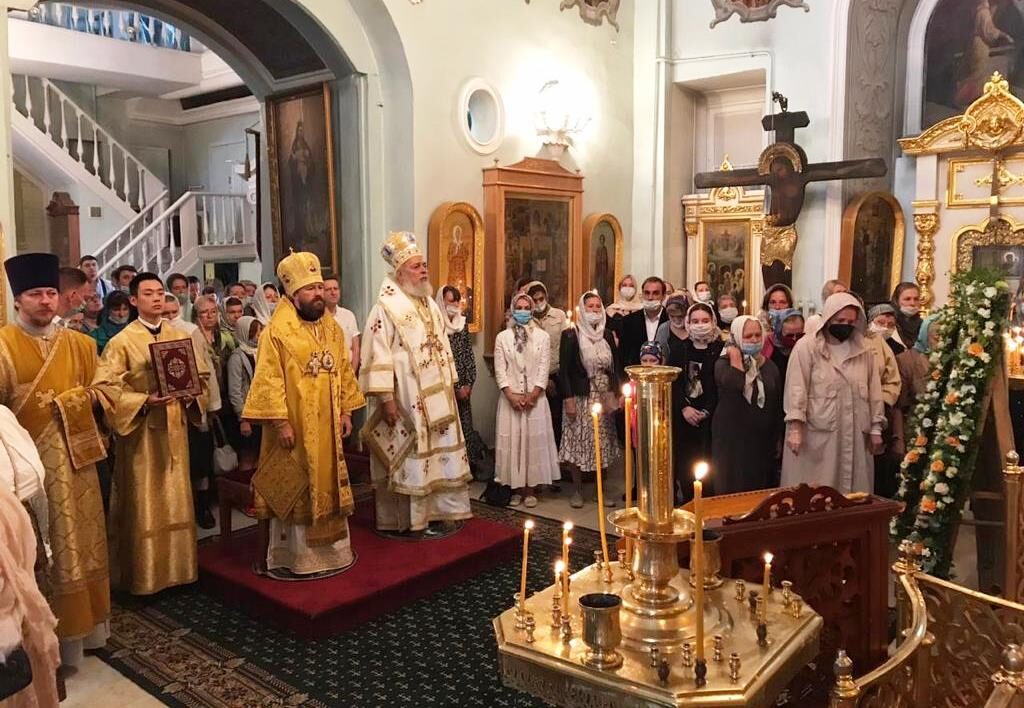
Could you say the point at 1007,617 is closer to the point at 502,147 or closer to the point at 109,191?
the point at 502,147

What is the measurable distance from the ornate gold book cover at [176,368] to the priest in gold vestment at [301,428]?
1.19ft

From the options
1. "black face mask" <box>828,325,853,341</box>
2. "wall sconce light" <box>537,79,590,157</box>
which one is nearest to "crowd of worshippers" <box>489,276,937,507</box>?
"black face mask" <box>828,325,853,341</box>

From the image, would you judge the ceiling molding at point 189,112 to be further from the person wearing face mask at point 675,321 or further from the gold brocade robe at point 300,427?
the gold brocade robe at point 300,427

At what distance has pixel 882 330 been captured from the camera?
6426 millimetres

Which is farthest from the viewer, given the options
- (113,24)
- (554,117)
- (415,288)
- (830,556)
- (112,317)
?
(113,24)

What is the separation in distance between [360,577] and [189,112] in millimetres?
13739

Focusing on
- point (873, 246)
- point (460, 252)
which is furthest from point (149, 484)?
point (873, 246)

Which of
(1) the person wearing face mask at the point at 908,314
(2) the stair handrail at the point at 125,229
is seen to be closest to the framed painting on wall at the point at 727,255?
(1) the person wearing face mask at the point at 908,314

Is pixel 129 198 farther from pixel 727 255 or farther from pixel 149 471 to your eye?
pixel 149 471

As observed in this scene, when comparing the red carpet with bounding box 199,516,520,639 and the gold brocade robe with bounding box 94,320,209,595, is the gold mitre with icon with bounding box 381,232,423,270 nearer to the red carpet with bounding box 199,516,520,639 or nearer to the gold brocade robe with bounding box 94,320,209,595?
the gold brocade robe with bounding box 94,320,209,595

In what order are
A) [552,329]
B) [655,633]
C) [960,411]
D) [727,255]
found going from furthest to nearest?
[727,255], [552,329], [960,411], [655,633]

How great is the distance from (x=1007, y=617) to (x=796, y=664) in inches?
32.4

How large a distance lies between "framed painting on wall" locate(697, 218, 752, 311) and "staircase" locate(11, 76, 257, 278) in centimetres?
799

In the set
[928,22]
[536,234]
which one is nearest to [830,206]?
[928,22]
